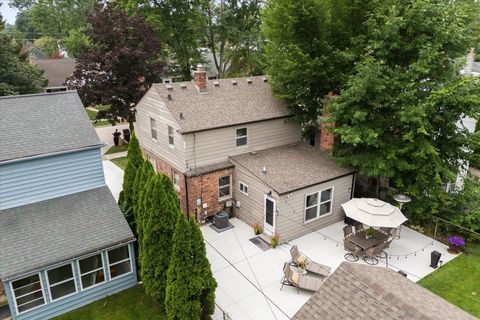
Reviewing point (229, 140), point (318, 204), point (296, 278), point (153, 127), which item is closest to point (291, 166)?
point (318, 204)

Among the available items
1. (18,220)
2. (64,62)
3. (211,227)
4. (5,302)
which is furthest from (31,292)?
(64,62)

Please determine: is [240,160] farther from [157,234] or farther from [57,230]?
[57,230]

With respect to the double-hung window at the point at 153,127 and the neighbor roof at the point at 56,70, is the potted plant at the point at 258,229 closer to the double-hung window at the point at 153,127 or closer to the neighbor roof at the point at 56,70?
the double-hung window at the point at 153,127

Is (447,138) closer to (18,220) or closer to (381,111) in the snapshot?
(381,111)

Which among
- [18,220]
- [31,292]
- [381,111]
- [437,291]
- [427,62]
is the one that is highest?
[427,62]

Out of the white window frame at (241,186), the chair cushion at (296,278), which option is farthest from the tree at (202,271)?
the white window frame at (241,186)
